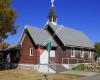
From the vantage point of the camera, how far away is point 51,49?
1663 inches

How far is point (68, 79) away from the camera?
27578mm

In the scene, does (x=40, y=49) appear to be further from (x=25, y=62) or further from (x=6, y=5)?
(x=6, y=5)

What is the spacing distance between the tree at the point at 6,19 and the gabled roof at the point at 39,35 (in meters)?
2.76

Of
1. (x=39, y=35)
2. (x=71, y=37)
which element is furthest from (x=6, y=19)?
(x=71, y=37)

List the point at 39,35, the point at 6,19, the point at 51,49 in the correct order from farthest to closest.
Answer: the point at 51,49, the point at 39,35, the point at 6,19

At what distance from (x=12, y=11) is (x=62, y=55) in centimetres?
1085

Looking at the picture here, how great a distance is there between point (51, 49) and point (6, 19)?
9.03 metres

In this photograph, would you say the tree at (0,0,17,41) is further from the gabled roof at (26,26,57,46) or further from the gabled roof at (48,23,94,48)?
the gabled roof at (48,23,94,48)

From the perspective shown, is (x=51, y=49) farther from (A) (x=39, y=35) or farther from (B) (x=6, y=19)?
(B) (x=6, y=19)

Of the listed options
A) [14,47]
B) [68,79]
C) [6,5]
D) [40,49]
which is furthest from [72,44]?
[68,79]

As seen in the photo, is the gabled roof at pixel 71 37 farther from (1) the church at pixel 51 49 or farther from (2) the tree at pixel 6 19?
(2) the tree at pixel 6 19

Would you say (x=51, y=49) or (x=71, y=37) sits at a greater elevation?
(x=71, y=37)

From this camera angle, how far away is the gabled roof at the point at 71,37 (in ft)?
142

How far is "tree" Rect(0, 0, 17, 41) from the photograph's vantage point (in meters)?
36.1
